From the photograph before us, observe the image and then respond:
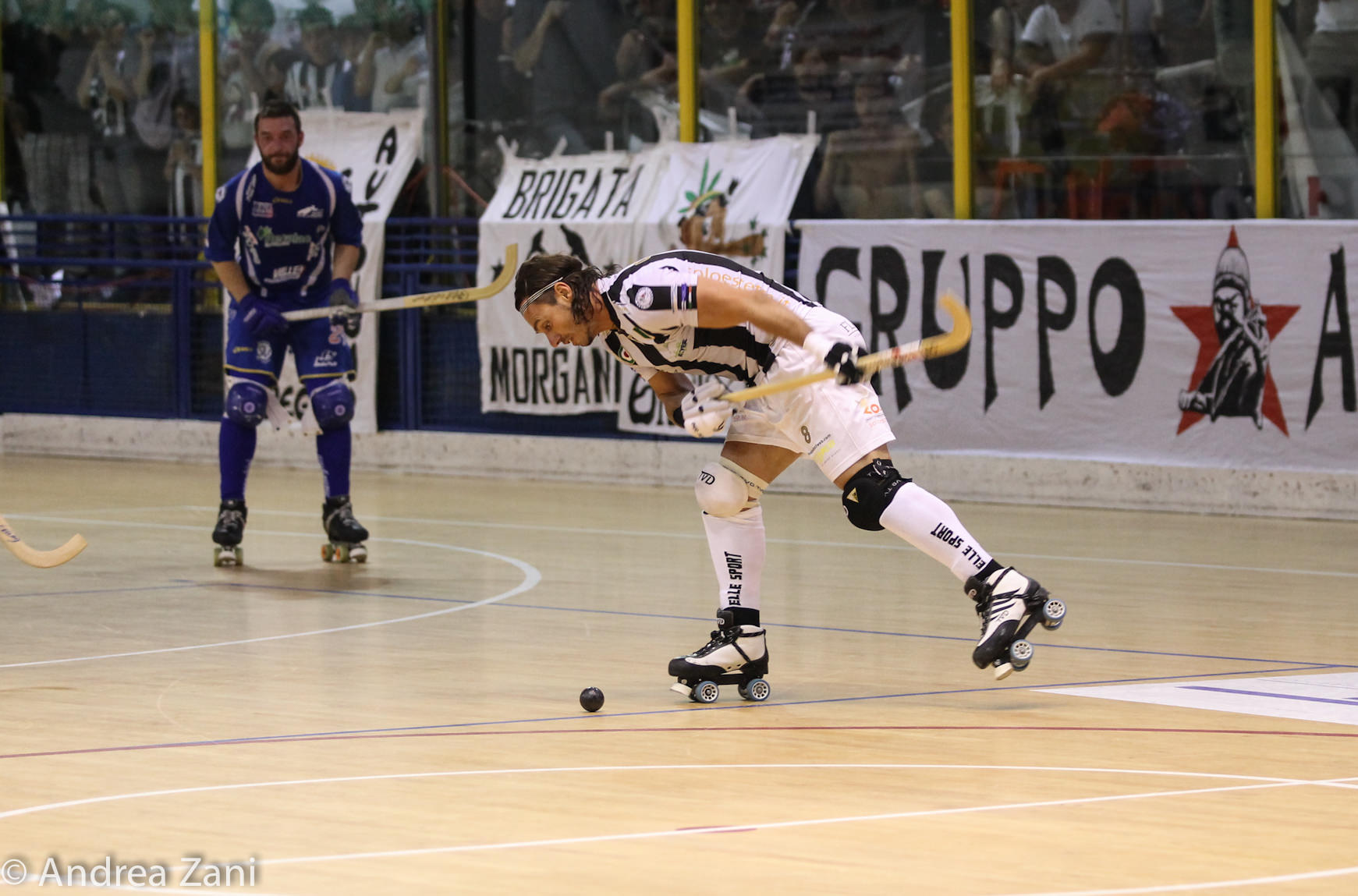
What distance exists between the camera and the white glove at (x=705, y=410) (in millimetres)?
7016

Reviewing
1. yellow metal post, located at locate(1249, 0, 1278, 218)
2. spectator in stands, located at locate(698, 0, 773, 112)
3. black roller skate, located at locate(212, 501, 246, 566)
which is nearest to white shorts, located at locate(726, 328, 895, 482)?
black roller skate, located at locate(212, 501, 246, 566)

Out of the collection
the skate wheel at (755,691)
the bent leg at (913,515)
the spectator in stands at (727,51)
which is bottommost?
the skate wheel at (755,691)

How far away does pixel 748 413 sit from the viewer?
7.32 meters

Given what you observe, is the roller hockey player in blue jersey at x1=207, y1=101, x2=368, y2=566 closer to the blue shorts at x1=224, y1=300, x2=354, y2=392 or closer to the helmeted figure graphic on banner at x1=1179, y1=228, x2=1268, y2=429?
the blue shorts at x1=224, y1=300, x2=354, y2=392

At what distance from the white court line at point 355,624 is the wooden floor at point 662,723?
0.04 metres

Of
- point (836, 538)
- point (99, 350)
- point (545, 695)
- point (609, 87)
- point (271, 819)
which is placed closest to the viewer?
point (271, 819)

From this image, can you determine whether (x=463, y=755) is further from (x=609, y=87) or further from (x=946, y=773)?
(x=609, y=87)

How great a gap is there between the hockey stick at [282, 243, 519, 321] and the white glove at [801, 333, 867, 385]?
367 centimetres

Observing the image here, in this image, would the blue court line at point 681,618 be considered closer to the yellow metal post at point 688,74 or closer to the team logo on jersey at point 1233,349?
the team logo on jersey at point 1233,349

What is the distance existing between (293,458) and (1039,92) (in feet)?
22.0

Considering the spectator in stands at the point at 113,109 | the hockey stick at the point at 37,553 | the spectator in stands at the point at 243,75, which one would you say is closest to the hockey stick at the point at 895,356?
the hockey stick at the point at 37,553

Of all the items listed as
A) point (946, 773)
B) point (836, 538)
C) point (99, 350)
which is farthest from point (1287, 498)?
point (99, 350)

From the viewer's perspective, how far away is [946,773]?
6.00 metres

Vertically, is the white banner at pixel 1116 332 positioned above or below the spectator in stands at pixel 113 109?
below
